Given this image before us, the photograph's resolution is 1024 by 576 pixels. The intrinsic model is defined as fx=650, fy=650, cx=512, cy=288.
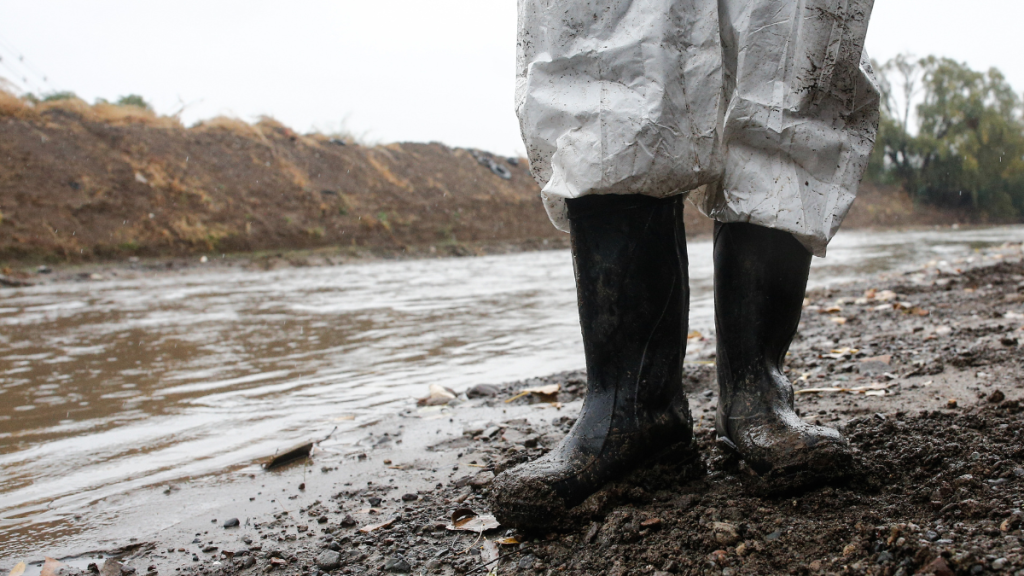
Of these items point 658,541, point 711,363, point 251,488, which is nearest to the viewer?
point 658,541

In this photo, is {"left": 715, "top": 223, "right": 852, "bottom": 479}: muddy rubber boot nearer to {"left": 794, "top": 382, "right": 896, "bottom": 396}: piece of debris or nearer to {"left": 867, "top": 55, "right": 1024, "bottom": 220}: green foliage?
{"left": 794, "top": 382, "right": 896, "bottom": 396}: piece of debris

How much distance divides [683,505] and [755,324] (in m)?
0.40

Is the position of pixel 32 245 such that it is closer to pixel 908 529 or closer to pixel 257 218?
pixel 257 218

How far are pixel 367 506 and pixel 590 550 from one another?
0.57 metres

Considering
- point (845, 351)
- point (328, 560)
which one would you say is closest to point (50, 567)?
point (328, 560)

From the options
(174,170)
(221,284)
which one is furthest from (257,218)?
(221,284)

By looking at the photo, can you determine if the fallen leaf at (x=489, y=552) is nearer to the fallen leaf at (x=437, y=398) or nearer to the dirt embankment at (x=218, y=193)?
the fallen leaf at (x=437, y=398)

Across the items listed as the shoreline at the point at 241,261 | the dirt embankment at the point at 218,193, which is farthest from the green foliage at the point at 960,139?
the shoreline at the point at 241,261

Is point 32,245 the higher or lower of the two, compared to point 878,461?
higher

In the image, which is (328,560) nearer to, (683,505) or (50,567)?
(50,567)

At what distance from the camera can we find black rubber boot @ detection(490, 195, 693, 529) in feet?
3.94

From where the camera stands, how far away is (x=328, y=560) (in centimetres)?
114

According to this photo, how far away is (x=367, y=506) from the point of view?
1397 millimetres

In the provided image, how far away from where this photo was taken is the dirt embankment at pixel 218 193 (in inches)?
591
